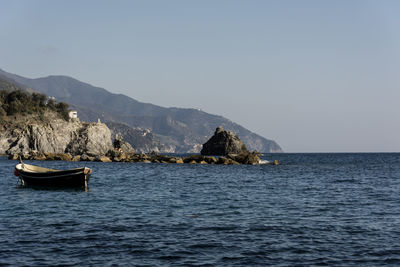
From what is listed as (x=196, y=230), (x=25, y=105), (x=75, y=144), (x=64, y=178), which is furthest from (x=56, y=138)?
(x=196, y=230)

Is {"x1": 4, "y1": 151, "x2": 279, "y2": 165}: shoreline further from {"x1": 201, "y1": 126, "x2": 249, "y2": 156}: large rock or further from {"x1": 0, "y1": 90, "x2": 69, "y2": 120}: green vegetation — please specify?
{"x1": 0, "y1": 90, "x2": 69, "y2": 120}: green vegetation

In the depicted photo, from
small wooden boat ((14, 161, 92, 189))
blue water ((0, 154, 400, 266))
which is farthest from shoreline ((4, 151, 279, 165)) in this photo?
blue water ((0, 154, 400, 266))

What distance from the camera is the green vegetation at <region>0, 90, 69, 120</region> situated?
172 m

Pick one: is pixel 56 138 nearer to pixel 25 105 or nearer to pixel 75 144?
pixel 75 144

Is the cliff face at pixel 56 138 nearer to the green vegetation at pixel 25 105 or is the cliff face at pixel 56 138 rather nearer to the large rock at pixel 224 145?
the green vegetation at pixel 25 105

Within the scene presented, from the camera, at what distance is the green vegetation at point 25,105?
172m

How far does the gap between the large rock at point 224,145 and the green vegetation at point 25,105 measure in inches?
2758

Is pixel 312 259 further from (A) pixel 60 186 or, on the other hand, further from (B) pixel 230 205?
(A) pixel 60 186

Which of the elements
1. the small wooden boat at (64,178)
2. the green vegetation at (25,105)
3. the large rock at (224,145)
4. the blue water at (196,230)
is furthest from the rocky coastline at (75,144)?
the blue water at (196,230)

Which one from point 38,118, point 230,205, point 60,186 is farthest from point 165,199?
point 38,118

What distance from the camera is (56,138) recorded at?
174250 millimetres

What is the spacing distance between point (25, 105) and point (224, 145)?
8370 cm

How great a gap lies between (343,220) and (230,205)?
850cm

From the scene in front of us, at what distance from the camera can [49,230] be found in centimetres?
2139
